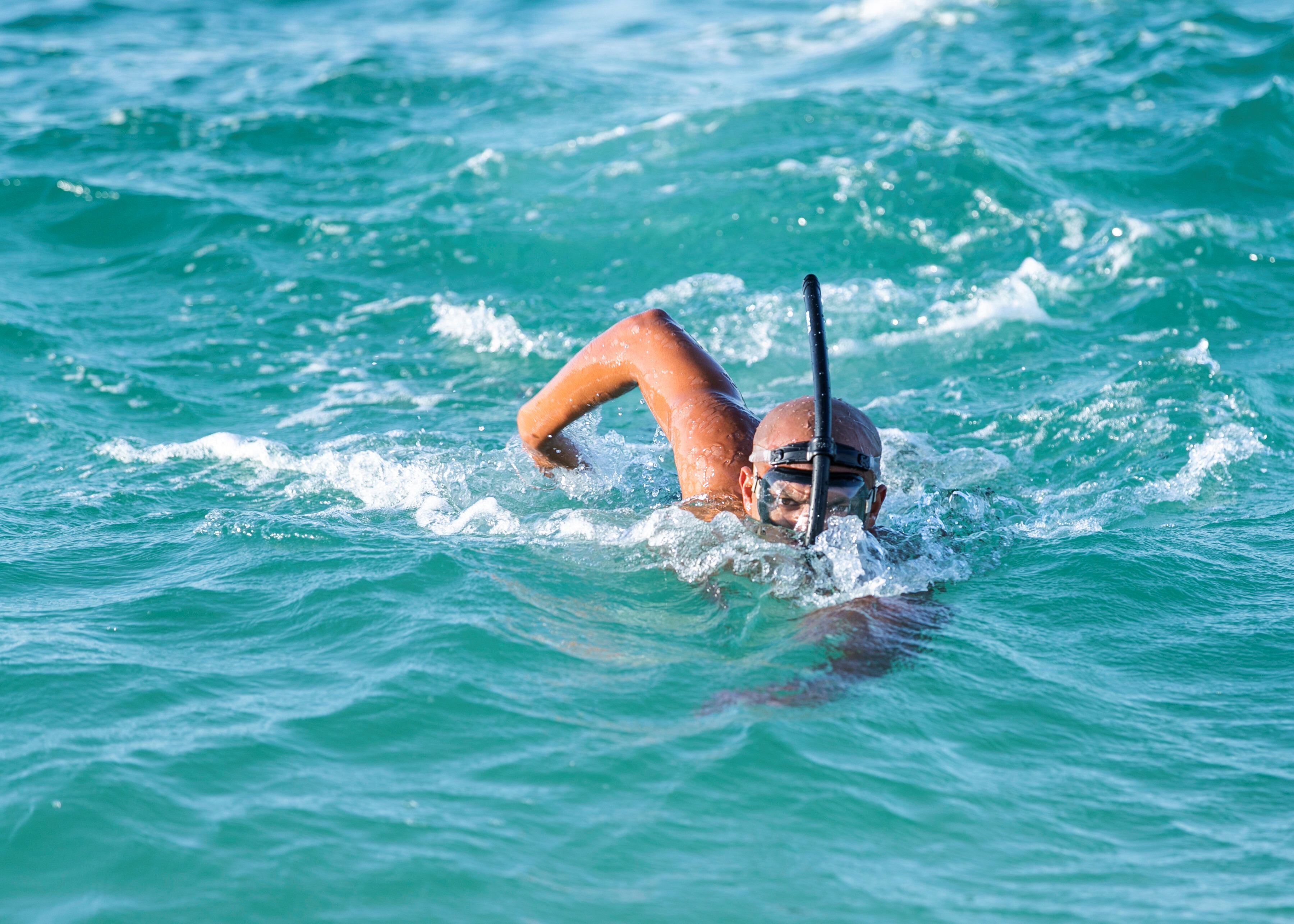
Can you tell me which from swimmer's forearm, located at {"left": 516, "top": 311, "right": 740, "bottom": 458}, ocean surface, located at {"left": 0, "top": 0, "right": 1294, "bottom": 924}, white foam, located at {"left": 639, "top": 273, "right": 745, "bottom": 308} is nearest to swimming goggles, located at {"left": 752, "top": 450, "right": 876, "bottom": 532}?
ocean surface, located at {"left": 0, "top": 0, "right": 1294, "bottom": 924}

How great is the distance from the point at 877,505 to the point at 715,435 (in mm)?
680

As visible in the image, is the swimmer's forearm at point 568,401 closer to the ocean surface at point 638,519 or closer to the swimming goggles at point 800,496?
the ocean surface at point 638,519

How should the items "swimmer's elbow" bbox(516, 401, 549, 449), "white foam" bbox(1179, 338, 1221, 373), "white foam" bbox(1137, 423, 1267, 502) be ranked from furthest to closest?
"white foam" bbox(1179, 338, 1221, 373), "white foam" bbox(1137, 423, 1267, 502), "swimmer's elbow" bbox(516, 401, 549, 449)

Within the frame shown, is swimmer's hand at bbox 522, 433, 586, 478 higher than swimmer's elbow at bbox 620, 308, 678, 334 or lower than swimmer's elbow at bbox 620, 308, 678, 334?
lower

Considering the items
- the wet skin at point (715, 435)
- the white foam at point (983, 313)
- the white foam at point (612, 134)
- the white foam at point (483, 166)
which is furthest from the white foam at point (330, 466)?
the white foam at point (612, 134)

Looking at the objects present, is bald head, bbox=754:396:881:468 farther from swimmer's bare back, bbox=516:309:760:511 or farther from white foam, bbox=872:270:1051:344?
white foam, bbox=872:270:1051:344

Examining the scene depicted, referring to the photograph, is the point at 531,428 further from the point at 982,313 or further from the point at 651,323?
the point at 982,313

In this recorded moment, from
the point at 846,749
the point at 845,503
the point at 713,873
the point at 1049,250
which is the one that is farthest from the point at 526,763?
the point at 1049,250

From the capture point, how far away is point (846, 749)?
330 centimetres

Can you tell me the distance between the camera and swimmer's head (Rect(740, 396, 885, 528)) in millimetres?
3785

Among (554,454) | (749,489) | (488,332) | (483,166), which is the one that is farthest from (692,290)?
(749,489)

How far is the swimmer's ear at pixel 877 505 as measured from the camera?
12.9 feet

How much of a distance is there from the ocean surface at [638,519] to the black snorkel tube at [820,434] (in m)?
0.24

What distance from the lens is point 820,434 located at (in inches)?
142
